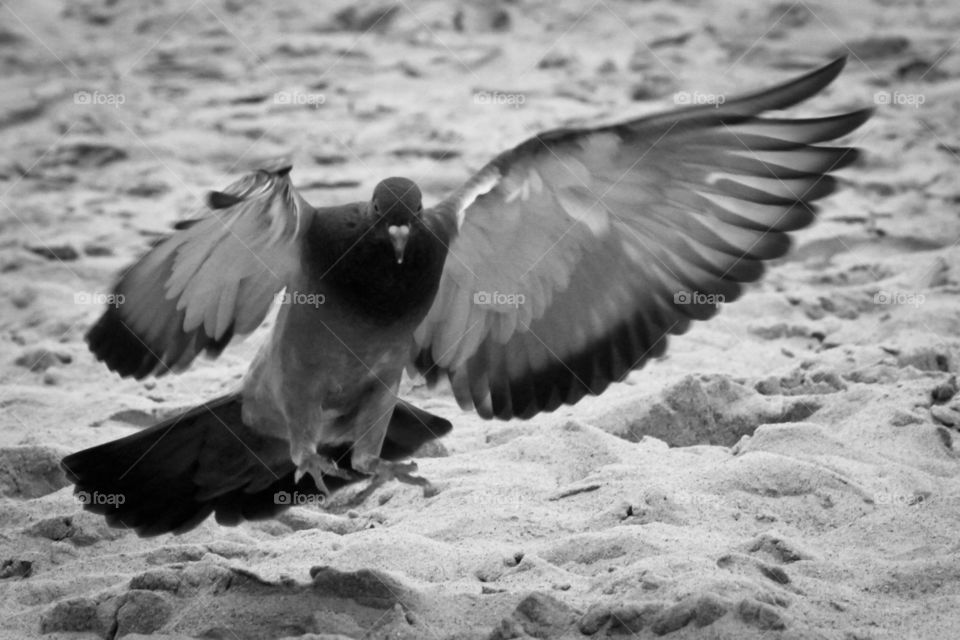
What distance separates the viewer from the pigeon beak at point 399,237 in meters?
4.05

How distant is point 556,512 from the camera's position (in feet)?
14.2

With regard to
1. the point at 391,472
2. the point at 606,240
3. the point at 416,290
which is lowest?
the point at 391,472

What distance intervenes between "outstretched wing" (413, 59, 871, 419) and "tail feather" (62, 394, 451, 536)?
367 millimetres

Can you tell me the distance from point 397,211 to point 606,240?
82 centimetres

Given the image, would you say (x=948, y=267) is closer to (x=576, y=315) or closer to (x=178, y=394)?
(x=576, y=315)

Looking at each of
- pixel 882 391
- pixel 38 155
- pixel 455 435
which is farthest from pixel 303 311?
pixel 38 155

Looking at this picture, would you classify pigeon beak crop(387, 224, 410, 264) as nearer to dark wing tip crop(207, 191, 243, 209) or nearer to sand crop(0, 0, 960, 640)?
dark wing tip crop(207, 191, 243, 209)

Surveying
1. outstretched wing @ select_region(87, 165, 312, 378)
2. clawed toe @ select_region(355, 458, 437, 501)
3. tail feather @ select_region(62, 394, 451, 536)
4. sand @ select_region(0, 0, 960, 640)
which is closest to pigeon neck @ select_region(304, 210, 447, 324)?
outstretched wing @ select_region(87, 165, 312, 378)

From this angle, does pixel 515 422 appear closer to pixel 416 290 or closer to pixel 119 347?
pixel 416 290

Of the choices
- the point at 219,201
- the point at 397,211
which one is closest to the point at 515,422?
the point at 397,211

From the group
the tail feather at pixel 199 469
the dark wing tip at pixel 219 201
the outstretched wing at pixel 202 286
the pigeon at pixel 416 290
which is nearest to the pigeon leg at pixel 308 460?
the pigeon at pixel 416 290

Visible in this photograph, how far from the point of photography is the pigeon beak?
405cm

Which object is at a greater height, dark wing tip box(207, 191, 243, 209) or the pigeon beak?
dark wing tip box(207, 191, 243, 209)

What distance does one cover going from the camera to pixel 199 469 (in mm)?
4441
